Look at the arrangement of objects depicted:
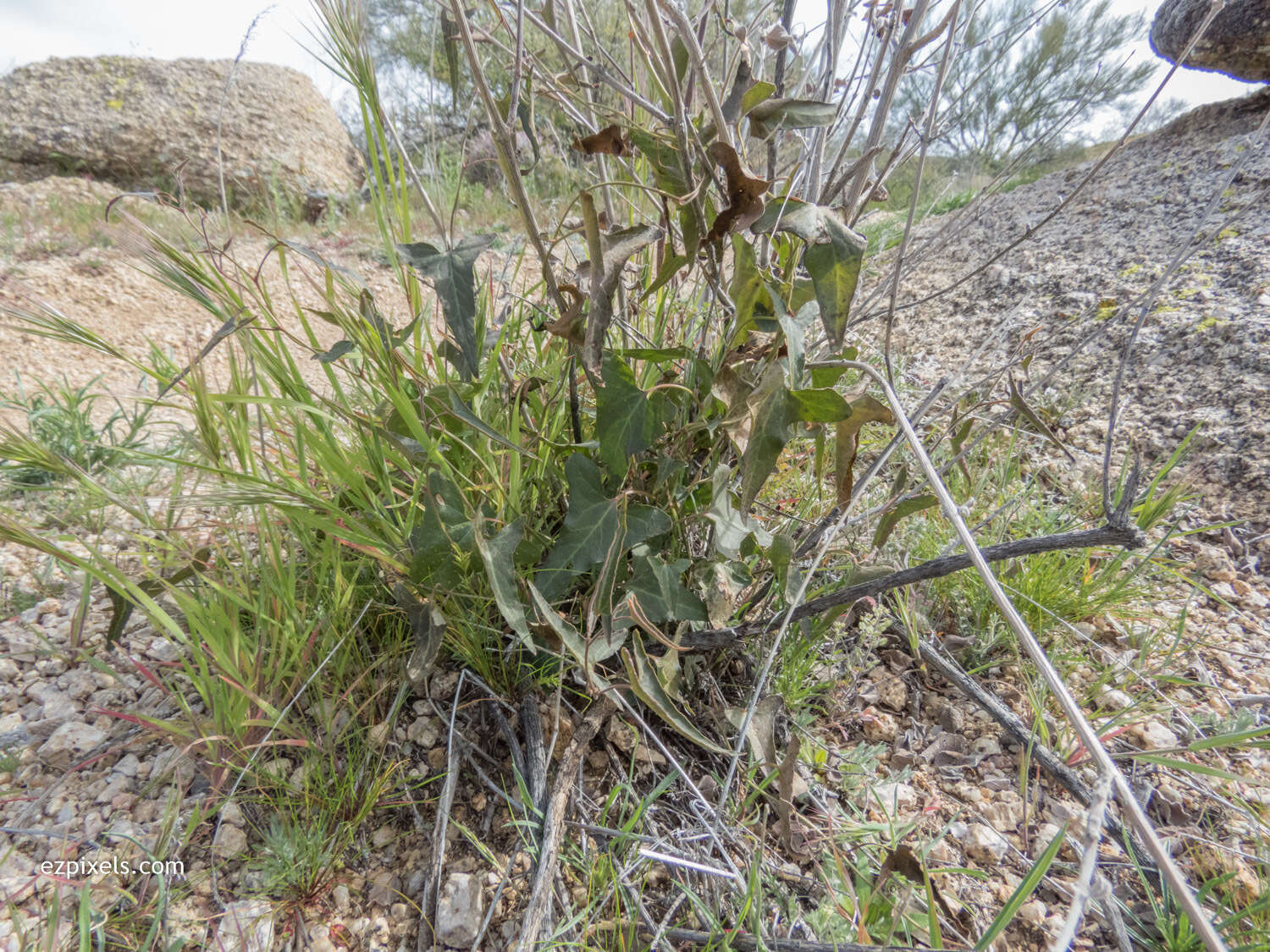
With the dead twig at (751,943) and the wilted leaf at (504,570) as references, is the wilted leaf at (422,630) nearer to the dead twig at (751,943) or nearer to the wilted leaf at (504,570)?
the wilted leaf at (504,570)

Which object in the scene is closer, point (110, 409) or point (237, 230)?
point (110, 409)

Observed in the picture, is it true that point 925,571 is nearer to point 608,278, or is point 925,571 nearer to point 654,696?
point 654,696

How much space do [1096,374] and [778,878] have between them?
1343mm

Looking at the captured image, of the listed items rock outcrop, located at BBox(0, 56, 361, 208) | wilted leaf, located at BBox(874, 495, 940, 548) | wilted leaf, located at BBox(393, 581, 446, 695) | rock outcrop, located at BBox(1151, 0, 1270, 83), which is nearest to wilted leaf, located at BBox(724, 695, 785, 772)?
wilted leaf, located at BBox(874, 495, 940, 548)

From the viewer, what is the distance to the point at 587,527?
0.64 meters

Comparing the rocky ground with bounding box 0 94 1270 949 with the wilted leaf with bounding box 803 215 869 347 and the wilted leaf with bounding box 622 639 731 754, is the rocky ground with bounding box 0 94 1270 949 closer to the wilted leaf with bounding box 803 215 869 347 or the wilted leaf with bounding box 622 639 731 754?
the wilted leaf with bounding box 622 639 731 754

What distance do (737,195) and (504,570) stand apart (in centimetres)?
37

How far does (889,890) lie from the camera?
1.92 ft

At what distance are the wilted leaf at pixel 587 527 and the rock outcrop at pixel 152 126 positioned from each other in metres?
4.97

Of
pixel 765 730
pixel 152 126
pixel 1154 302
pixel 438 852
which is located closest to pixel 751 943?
pixel 765 730

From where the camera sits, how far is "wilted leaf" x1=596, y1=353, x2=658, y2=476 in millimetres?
620

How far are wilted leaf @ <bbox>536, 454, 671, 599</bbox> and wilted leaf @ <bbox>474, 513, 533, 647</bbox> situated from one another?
0.06 m

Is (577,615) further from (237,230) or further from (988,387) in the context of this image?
(237,230)

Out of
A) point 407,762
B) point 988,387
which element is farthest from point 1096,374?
point 407,762
